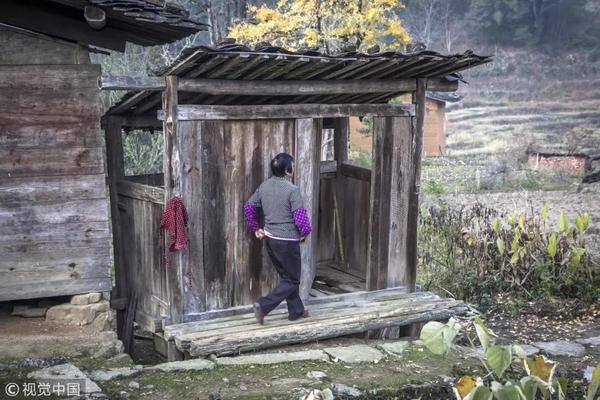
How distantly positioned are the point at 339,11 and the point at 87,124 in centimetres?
1029

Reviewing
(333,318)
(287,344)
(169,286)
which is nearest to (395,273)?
(333,318)

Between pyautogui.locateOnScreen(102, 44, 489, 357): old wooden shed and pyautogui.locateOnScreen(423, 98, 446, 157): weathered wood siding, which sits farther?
pyautogui.locateOnScreen(423, 98, 446, 157): weathered wood siding

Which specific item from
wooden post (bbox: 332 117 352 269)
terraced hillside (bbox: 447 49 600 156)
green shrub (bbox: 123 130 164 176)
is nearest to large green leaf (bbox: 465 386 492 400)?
wooden post (bbox: 332 117 352 269)

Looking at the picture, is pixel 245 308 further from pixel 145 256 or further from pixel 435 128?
pixel 435 128

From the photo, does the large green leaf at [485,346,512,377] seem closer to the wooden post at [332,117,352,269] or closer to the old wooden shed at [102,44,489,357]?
the old wooden shed at [102,44,489,357]

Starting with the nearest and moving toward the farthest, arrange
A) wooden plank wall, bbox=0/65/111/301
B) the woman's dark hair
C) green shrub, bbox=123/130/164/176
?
wooden plank wall, bbox=0/65/111/301
the woman's dark hair
green shrub, bbox=123/130/164/176

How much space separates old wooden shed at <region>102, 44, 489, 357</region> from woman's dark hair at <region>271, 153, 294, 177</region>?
0.98ft

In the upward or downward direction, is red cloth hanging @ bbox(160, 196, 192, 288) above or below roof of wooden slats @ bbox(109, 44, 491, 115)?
below

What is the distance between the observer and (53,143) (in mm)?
6078

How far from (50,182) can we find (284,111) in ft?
7.70

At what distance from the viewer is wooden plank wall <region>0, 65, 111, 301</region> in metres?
5.96

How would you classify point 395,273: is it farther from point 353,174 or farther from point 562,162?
point 562,162

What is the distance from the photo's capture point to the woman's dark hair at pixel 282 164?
6.80 m

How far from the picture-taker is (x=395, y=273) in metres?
8.12
